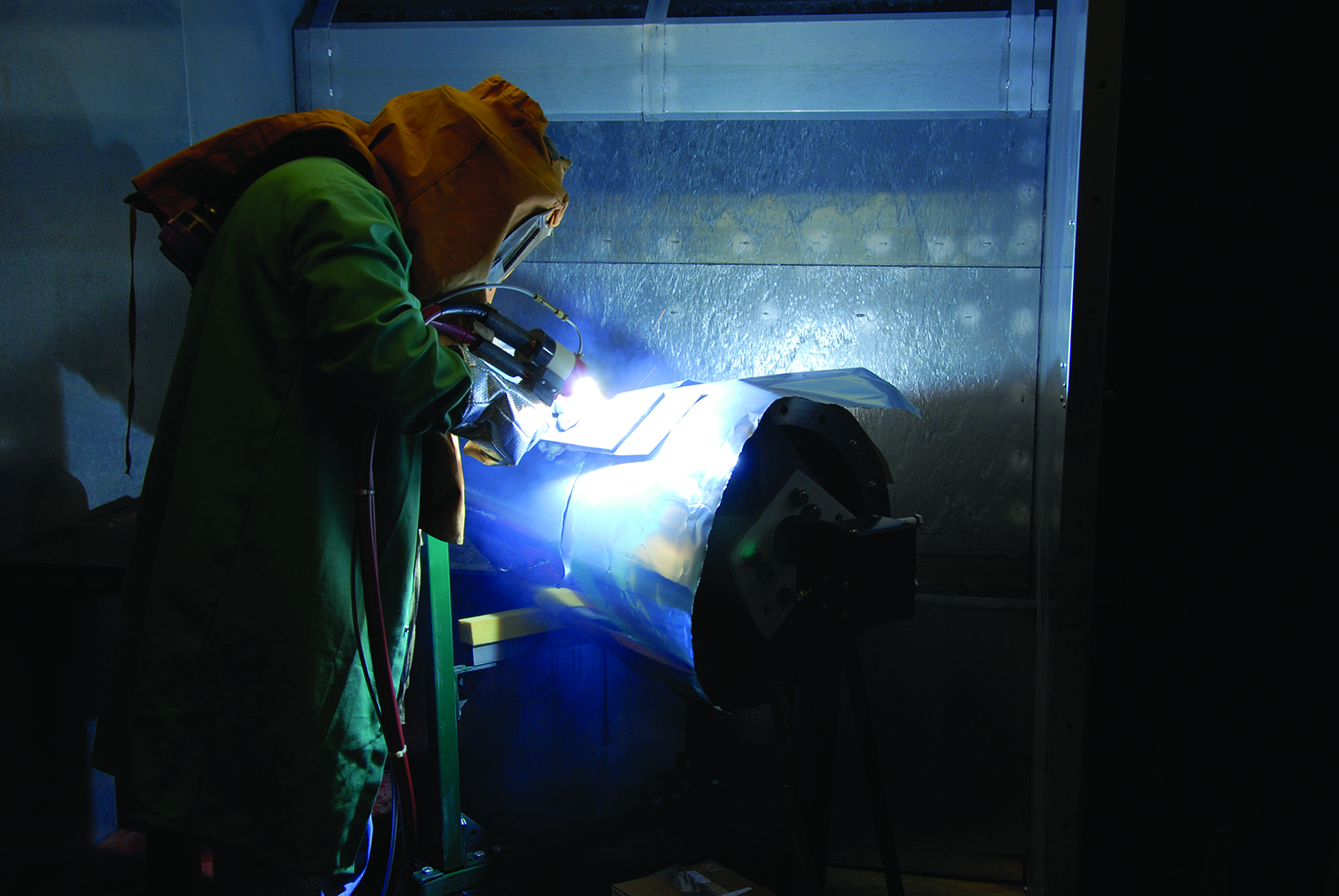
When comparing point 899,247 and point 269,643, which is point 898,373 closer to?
point 899,247

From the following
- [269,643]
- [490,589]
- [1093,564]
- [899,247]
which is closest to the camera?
[269,643]

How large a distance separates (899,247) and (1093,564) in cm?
118

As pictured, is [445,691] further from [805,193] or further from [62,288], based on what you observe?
[805,193]

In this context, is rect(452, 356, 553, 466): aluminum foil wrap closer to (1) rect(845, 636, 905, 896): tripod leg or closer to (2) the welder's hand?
(2) the welder's hand

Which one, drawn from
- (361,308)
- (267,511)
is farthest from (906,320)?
(267,511)

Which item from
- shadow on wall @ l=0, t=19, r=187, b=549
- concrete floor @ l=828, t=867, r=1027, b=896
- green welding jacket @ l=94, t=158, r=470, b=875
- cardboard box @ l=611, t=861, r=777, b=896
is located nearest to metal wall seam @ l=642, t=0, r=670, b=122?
shadow on wall @ l=0, t=19, r=187, b=549

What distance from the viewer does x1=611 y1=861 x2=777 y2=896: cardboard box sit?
5.76 feet

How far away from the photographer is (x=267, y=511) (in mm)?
1156

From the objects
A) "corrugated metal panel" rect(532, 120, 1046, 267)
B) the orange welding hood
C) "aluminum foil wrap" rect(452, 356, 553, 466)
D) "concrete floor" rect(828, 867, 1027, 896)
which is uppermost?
"corrugated metal panel" rect(532, 120, 1046, 267)

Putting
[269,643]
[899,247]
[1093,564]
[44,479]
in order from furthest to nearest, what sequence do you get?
[899,247] < [44,479] < [1093,564] < [269,643]

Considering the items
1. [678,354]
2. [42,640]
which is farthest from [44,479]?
[678,354]

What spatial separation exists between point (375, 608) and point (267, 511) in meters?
0.22

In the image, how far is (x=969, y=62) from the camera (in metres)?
2.23

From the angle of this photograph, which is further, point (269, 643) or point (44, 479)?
point (44, 479)
